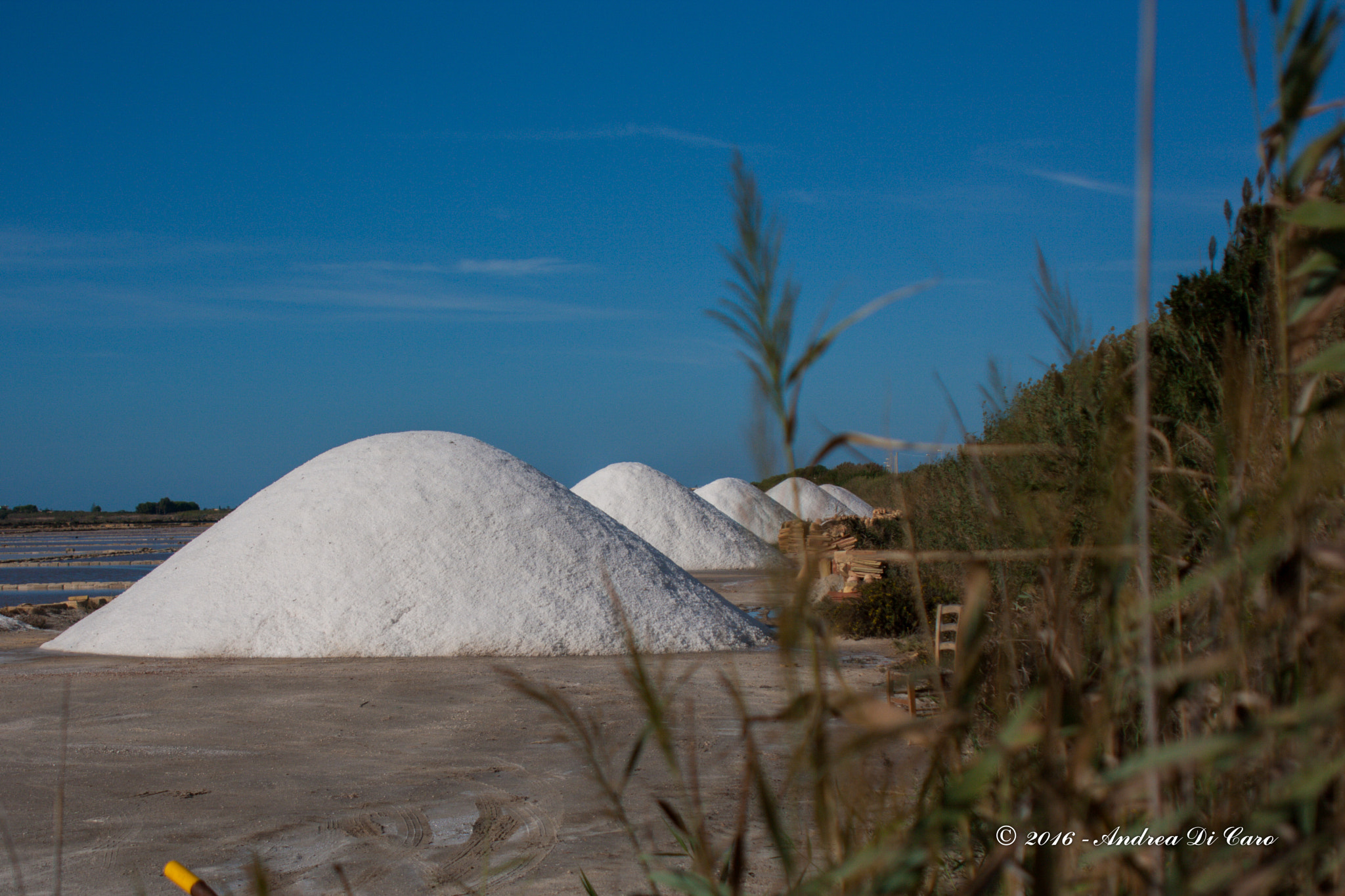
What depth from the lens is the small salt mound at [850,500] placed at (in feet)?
131

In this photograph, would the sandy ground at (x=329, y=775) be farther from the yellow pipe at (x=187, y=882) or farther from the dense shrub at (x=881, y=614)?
the dense shrub at (x=881, y=614)

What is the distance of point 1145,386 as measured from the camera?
0.84 meters

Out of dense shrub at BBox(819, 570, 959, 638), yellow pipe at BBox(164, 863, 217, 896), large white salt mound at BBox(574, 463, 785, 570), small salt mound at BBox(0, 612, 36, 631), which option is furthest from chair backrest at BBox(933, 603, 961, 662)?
large white salt mound at BBox(574, 463, 785, 570)

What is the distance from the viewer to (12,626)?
13.4 metres

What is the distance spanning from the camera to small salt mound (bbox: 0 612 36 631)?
13273 mm

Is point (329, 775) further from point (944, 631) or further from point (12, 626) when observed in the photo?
point (12, 626)

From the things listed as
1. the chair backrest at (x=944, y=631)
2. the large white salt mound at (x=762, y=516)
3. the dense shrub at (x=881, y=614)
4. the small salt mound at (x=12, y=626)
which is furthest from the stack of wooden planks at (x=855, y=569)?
the large white salt mound at (x=762, y=516)

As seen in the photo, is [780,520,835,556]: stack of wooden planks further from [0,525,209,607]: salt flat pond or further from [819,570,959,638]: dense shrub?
[0,525,209,607]: salt flat pond

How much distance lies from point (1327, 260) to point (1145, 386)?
0.23 m

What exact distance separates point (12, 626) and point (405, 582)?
22.3ft

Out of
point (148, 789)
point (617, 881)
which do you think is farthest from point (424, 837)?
point (148, 789)

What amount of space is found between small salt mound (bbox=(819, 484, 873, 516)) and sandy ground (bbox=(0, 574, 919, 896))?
30947 millimetres

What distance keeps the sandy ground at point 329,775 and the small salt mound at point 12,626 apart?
4.69 m

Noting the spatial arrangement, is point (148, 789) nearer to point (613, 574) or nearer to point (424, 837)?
point (424, 837)
